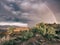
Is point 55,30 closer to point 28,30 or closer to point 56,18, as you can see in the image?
point 56,18

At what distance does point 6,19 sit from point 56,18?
0.72 metres

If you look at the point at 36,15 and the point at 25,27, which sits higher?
the point at 36,15

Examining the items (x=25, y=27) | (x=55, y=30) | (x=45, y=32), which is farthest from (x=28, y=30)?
(x=55, y=30)

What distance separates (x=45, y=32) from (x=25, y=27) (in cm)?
29

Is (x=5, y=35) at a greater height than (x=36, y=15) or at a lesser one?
lesser

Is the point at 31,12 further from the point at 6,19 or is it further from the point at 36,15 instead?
the point at 6,19

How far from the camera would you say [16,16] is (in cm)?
218

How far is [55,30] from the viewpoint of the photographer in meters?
2.13

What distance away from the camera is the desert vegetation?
2094 millimetres

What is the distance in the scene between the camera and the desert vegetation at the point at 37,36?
2.09 m

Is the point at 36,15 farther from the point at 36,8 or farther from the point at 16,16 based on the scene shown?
the point at 16,16

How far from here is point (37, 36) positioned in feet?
6.98

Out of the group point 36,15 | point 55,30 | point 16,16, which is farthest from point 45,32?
point 16,16

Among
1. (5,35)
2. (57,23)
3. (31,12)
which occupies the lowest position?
(5,35)
